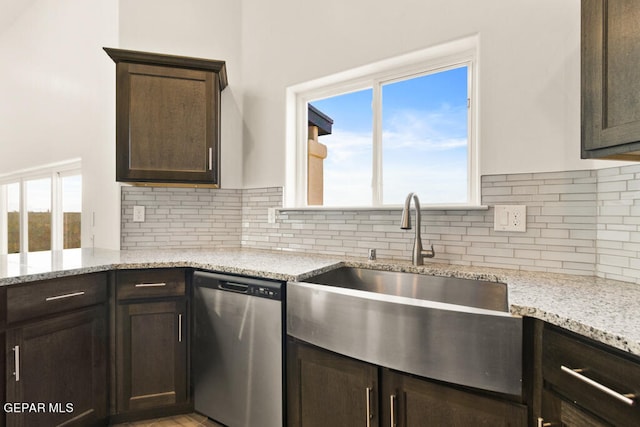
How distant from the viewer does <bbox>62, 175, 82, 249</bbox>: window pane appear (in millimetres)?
3111

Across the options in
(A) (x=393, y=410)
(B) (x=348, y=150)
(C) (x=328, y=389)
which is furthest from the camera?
(B) (x=348, y=150)

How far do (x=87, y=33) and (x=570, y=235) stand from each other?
3.83 metres

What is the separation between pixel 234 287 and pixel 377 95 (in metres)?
1.51

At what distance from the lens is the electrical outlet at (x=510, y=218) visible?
158 cm

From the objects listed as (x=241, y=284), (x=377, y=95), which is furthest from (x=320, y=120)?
(x=241, y=284)

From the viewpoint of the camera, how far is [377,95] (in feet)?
7.04

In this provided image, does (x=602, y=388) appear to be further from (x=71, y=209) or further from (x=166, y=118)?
(x=71, y=209)

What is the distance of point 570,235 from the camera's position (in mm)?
1479

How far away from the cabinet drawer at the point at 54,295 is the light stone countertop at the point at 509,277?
0.14 ft

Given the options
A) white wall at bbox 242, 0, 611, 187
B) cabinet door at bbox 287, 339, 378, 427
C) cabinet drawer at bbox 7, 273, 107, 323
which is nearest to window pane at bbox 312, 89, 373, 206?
white wall at bbox 242, 0, 611, 187

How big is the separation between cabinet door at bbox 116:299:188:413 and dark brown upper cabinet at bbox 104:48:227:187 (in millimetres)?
830

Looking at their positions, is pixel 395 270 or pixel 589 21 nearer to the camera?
pixel 589 21

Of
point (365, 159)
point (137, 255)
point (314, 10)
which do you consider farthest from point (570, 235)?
point (137, 255)

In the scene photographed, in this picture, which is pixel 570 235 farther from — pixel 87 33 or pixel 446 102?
pixel 87 33
